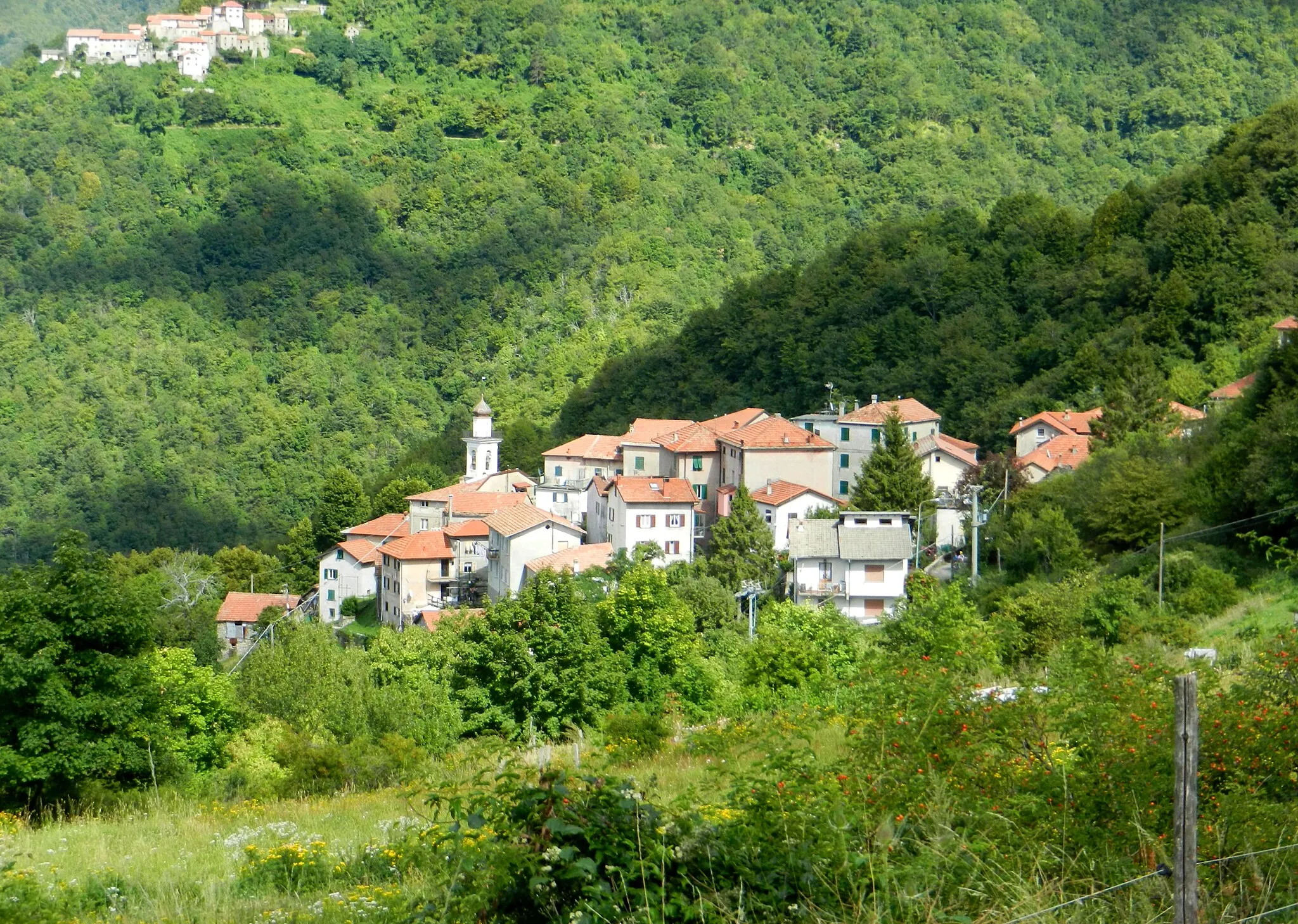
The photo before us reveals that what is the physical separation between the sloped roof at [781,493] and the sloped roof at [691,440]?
3.50 m

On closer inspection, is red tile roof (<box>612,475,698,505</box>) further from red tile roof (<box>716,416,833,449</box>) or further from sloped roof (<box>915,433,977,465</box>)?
sloped roof (<box>915,433,977,465</box>)

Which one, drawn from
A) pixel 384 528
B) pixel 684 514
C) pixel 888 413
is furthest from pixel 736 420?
pixel 384 528

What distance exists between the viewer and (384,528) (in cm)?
4975

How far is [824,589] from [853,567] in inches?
33.3

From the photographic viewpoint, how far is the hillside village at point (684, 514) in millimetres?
36281

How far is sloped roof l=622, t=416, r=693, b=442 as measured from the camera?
47.2 m

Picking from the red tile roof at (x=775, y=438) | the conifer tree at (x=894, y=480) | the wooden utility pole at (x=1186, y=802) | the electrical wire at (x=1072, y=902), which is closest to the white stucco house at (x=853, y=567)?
the conifer tree at (x=894, y=480)

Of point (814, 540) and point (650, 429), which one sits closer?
point (814, 540)

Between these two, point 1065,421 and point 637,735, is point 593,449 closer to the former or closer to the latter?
point 1065,421

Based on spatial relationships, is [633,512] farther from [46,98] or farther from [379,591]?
[46,98]

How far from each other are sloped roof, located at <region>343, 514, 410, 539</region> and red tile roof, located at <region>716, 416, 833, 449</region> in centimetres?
1110

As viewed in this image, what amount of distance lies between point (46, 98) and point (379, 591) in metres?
111

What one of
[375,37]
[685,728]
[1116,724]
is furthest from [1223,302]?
[375,37]

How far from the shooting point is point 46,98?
459 feet
